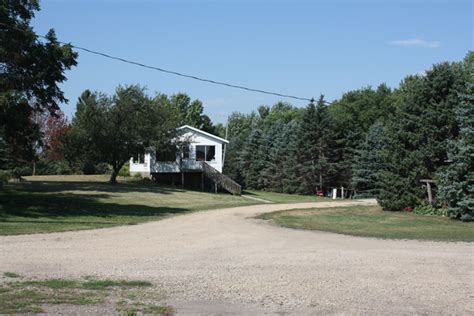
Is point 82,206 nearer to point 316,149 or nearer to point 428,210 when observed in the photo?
point 428,210

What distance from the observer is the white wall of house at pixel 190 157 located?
172 feet

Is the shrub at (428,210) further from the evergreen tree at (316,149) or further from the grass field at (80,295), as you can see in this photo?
the evergreen tree at (316,149)

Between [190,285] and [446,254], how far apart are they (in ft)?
24.3

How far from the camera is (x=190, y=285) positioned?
938 centimetres

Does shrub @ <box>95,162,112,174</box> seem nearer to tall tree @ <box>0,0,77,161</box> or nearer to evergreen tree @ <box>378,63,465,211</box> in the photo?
tall tree @ <box>0,0,77,161</box>

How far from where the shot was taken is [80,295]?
27.5 ft

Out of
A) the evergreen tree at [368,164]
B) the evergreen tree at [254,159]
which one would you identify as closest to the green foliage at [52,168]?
the evergreen tree at [254,159]

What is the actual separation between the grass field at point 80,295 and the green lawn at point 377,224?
11341mm

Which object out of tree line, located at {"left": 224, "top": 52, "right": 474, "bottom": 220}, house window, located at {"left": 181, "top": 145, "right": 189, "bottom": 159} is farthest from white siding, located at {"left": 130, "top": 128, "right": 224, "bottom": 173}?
tree line, located at {"left": 224, "top": 52, "right": 474, "bottom": 220}

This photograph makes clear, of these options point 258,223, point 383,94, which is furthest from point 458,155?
point 383,94

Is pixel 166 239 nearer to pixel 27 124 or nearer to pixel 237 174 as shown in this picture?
pixel 27 124

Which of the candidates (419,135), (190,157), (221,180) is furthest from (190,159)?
(419,135)

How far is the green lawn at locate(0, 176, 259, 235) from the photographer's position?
66.7 ft

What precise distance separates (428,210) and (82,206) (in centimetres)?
1726
